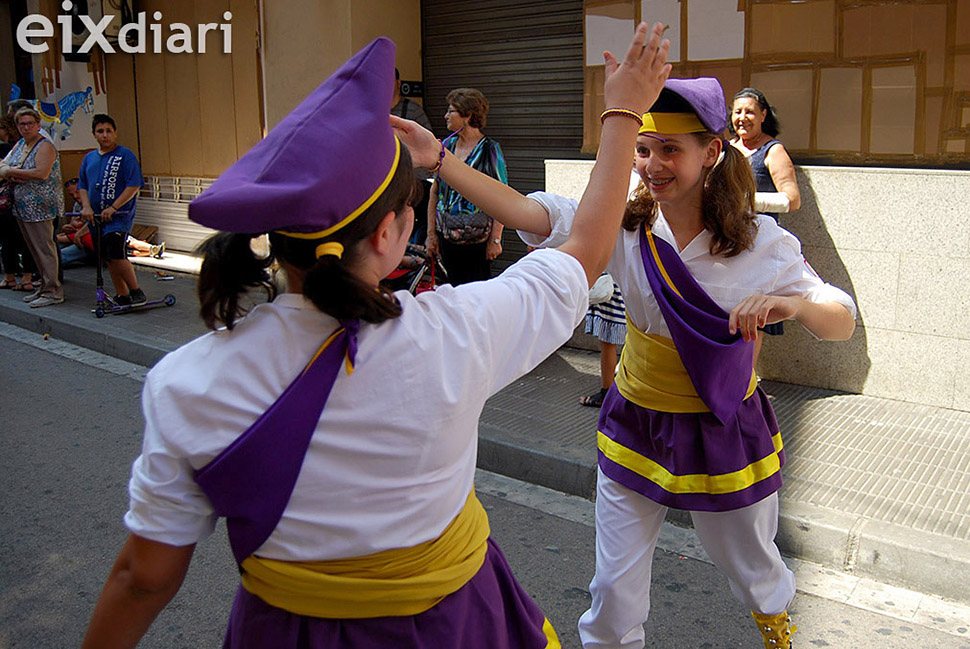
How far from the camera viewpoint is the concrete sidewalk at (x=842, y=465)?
390 centimetres

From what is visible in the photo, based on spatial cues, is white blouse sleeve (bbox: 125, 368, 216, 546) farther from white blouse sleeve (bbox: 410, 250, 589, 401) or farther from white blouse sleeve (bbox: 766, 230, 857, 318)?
white blouse sleeve (bbox: 766, 230, 857, 318)

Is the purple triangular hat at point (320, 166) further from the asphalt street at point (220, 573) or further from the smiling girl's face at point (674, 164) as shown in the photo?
the asphalt street at point (220, 573)

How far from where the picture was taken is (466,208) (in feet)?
21.7

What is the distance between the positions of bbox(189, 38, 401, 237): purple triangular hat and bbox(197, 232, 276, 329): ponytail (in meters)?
0.16

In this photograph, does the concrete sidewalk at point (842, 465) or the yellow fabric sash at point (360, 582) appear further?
the concrete sidewalk at point (842, 465)

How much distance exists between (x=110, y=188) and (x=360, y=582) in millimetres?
8241

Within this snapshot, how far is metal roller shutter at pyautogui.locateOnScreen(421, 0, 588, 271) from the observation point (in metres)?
8.14

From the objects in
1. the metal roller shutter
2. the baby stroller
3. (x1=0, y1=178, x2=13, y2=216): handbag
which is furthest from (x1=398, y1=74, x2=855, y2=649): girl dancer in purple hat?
(x1=0, y1=178, x2=13, y2=216): handbag

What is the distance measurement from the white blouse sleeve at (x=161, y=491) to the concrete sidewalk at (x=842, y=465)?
3.28 m

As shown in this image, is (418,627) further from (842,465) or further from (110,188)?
(110,188)

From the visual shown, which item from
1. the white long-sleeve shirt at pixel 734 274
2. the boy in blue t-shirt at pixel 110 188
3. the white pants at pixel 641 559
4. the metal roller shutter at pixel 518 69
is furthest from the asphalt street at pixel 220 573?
the metal roller shutter at pixel 518 69

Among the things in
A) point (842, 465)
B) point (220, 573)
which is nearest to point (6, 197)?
point (220, 573)

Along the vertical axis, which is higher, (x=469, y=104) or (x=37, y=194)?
(x=469, y=104)

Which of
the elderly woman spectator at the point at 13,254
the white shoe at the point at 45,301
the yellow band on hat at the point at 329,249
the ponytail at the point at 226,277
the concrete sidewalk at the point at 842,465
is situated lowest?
the concrete sidewalk at the point at 842,465
